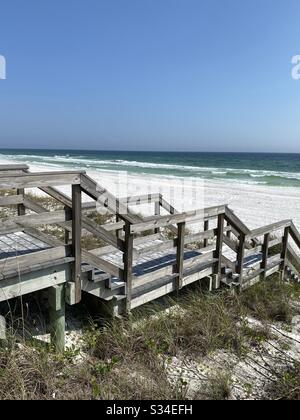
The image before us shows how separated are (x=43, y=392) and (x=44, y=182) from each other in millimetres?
1925

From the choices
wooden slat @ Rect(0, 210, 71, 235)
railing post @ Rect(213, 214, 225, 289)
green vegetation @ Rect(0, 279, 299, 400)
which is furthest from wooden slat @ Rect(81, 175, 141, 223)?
railing post @ Rect(213, 214, 225, 289)

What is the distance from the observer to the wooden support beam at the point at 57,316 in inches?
153

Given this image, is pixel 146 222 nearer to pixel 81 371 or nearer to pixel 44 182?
pixel 44 182

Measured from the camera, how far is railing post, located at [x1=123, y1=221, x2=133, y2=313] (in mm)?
4198

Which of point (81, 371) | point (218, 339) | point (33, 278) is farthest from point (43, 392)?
point (218, 339)

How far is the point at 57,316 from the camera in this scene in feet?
13.1

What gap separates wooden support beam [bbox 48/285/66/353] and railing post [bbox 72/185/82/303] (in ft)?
0.62

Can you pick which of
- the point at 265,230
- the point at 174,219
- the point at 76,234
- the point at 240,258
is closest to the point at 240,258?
the point at 240,258

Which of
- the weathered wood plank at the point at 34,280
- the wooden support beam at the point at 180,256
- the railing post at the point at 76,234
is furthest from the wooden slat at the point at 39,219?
the wooden support beam at the point at 180,256

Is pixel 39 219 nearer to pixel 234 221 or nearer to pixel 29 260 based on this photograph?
pixel 29 260

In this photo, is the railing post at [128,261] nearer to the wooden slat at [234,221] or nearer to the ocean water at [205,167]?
the wooden slat at [234,221]

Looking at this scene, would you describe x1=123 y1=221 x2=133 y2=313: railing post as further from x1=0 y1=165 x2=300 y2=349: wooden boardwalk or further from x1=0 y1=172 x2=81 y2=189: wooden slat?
x1=0 y1=172 x2=81 y2=189: wooden slat

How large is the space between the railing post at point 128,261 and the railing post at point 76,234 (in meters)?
0.65
